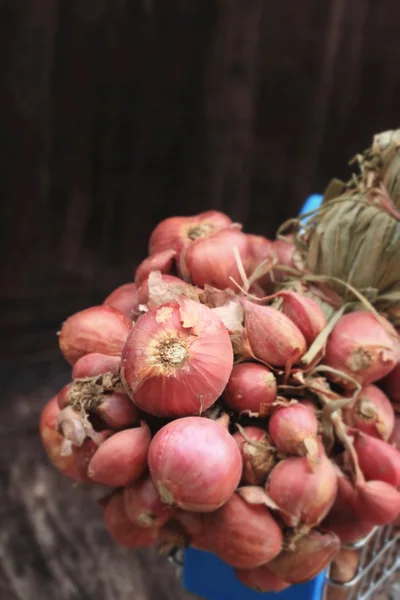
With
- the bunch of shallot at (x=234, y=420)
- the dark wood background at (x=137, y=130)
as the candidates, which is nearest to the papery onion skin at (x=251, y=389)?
the bunch of shallot at (x=234, y=420)

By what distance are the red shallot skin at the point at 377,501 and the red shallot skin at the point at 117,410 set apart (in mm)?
203

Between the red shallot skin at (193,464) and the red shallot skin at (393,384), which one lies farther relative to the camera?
the red shallot skin at (393,384)

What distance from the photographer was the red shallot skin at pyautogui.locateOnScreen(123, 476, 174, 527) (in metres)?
0.50

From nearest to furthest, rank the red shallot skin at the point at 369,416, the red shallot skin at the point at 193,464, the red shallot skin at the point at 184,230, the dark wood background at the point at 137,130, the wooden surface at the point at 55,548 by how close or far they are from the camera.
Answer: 1. the red shallot skin at the point at 193,464
2. the red shallot skin at the point at 369,416
3. the red shallot skin at the point at 184,230
4. the wooden surface at the point at 55,548
5. the dark wood background at the point at 137,130

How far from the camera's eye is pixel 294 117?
5.17 feet

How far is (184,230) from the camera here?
71 cm

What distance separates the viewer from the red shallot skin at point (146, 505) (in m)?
0.50

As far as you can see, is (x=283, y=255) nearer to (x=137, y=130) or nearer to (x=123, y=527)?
(x=123, y=527)

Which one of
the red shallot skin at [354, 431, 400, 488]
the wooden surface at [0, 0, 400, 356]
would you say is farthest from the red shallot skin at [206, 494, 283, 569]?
the wooden surface at [0, 0, 400, 356]

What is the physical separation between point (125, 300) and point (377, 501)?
0.32 m

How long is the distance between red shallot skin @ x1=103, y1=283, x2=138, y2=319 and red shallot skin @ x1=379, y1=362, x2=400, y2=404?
270 mm

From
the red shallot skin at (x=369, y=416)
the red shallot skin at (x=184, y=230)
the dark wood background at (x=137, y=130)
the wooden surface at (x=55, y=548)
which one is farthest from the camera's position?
the dark wood background at (x=137, y=130)

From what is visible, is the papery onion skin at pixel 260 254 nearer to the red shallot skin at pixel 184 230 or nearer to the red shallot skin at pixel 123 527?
the red shallot skin at pixel 184 230

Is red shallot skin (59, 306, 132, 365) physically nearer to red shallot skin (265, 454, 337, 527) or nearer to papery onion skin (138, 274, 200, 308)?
papery onion skin (138, 274, 200, 308)
